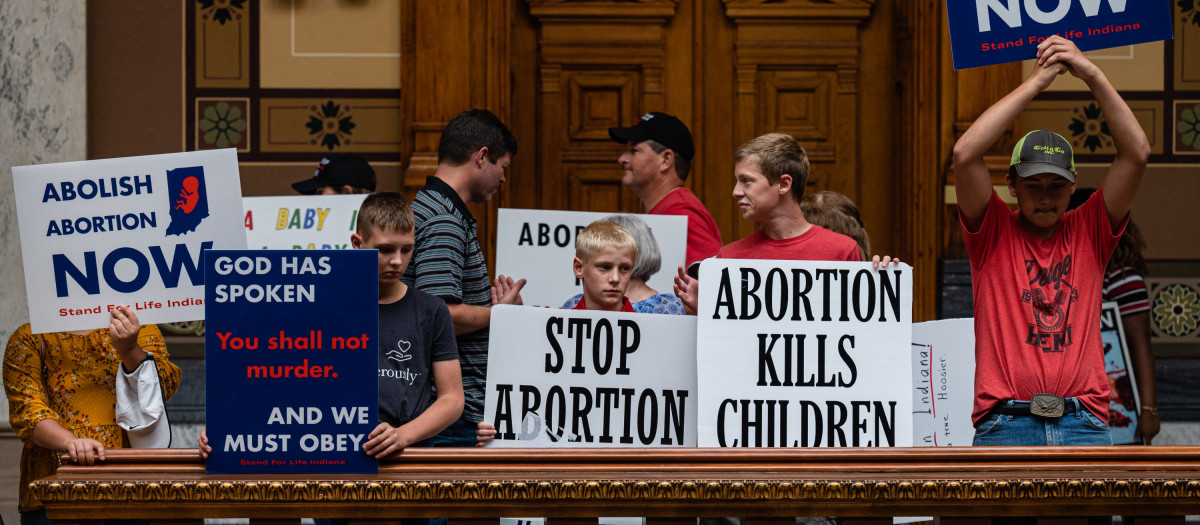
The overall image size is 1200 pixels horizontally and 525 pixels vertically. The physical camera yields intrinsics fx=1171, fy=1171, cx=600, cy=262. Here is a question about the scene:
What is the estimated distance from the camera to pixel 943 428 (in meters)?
4.32

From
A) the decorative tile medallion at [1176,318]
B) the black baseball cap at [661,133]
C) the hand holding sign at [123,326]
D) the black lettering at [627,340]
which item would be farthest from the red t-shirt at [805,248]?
the decorative tile medallion at [1176,318]

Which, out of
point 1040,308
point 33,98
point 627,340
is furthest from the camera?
point 33,98

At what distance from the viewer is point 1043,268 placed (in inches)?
137

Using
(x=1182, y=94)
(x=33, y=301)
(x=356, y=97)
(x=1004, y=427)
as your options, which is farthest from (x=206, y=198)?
(x=1182, y=94)

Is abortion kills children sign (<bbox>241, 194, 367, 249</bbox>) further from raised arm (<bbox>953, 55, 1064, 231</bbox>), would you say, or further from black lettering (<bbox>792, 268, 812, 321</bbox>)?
raised arm (<bbox>953, 55, 1064, 231</bbox>)

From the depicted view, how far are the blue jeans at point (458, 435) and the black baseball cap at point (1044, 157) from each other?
192 cm

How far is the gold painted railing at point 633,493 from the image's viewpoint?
2.33 m

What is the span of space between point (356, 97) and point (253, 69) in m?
0.61

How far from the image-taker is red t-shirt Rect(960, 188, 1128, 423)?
11.1ft

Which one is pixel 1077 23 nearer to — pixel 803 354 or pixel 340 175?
pixel 803 354

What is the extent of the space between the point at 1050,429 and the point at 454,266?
6.48ft

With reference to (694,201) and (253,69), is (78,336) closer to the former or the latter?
(694,201)

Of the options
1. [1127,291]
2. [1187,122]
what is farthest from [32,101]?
[1187,122]

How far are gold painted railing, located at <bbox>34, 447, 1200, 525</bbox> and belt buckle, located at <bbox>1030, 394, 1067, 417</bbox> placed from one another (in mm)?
905
